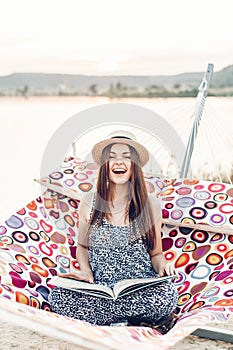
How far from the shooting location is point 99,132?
1756 mm

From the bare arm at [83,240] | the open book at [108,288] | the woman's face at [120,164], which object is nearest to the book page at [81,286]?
Result: the open book at [108,288]

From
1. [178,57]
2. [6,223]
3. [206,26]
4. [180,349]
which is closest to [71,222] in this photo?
[6,223]

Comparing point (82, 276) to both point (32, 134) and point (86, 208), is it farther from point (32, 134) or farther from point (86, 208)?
point (32, 134)

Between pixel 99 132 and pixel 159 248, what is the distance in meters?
0.42

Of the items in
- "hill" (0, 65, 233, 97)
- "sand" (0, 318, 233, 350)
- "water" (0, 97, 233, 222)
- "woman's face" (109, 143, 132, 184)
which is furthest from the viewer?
"water" (0, 97, 233, 222)

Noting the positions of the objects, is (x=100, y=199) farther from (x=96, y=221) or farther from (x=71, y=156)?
(x=71, y=156)

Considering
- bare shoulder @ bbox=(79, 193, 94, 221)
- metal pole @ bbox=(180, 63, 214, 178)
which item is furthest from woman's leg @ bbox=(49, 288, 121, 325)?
metal pole @ bbox=(180, 63, 214, 178)

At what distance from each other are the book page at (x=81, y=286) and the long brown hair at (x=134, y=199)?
210 mm

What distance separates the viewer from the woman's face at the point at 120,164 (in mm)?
1564

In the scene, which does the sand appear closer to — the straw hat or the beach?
the beach

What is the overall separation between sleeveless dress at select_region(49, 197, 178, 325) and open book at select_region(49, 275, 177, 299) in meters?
0.02

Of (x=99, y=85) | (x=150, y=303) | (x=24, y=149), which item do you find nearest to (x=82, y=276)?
(x=150, y=303)

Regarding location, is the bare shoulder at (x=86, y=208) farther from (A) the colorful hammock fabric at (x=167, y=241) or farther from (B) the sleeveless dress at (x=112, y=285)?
(A) the colorful hammock fabric at (x=167, y=241)

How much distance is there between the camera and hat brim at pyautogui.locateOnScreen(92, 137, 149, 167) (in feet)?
5.18
